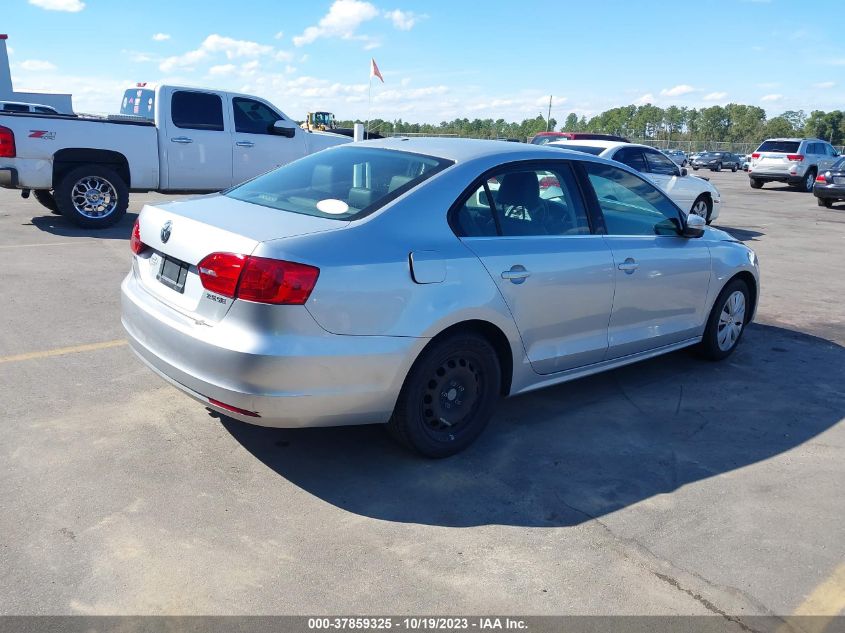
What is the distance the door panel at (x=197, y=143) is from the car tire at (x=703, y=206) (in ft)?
26.6

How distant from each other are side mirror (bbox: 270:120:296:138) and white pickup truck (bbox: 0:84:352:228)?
2cm

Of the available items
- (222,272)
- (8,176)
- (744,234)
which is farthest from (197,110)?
(744,234)

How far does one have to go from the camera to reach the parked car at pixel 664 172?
40.0 feet

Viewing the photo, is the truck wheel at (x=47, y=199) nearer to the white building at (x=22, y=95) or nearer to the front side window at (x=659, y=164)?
the front side window at (x=659, y=164)

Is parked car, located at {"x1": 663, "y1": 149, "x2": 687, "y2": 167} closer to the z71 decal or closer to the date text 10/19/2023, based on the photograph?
the z71 decal

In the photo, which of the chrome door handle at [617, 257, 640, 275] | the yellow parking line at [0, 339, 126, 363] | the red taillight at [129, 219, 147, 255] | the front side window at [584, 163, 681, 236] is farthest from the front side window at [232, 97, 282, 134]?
the chrome door handle at [617, 257, 640, 275]

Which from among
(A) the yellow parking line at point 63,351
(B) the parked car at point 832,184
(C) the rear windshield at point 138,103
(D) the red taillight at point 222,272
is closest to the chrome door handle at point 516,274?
(D) the red taillight at point 222,272

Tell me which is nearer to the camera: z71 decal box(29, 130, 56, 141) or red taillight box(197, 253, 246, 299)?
red taillight box(197, 253, 246, 299)

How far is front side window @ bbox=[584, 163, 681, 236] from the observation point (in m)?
4.88

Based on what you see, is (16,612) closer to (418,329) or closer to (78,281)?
(418,329)

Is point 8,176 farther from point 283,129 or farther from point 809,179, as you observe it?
point 809,179

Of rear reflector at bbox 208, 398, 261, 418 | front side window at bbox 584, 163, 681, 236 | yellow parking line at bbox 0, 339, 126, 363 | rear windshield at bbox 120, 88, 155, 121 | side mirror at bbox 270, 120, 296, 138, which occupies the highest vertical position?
rear windshield at bbox 120, 88, 155, 121

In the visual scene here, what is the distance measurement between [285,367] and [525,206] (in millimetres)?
1867

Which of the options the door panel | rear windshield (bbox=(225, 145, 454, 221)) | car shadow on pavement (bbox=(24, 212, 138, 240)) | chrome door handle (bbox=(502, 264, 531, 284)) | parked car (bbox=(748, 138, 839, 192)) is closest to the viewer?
rear windshield (bbox=(225, 145, 454, 221))
